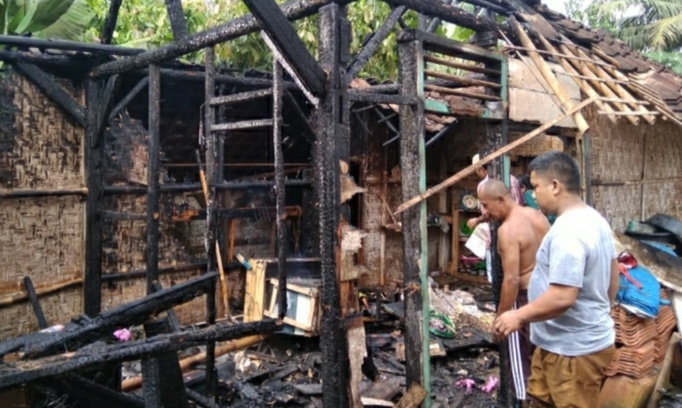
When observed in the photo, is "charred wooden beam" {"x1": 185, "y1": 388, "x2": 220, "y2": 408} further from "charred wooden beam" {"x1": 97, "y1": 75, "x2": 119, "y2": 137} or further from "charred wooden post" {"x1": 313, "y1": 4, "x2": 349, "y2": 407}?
"charred wooden beam" {"x1": 97, "y1": 75, "x2": 119, "y2": 137}

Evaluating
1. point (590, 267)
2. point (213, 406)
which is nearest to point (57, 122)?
point (213, 406)

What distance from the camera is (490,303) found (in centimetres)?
895

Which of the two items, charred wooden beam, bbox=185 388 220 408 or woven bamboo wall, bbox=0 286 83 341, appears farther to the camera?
woven bamboo wall, bbox=0 286 83 341

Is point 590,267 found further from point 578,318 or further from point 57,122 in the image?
point 57,122

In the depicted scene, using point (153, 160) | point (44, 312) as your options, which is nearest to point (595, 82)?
point (153, 160)

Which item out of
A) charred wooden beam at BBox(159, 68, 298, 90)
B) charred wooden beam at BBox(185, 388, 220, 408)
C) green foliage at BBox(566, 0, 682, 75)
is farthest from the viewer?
green foliage at BBox(566, 0, 682, 75)

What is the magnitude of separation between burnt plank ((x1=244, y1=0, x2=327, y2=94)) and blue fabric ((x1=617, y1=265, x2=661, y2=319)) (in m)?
3.98

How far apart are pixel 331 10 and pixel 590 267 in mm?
2258

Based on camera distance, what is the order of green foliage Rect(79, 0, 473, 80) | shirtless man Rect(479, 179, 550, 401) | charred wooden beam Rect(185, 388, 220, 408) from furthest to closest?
green foliage Rect(79, 0, 473, 80)
shirtless man Rect(479, 179, 550, 401)
charred wooden beam Rect(185, 388, 220, 408)

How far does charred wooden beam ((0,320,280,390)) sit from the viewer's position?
2.65 meters

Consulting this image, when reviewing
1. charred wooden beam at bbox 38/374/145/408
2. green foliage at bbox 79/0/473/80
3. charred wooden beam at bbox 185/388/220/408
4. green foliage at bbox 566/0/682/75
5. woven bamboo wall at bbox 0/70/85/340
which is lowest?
charred wooden beam at bbox 185/388/220/408

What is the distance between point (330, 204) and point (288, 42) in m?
1.01

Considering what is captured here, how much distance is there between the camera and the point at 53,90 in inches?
227

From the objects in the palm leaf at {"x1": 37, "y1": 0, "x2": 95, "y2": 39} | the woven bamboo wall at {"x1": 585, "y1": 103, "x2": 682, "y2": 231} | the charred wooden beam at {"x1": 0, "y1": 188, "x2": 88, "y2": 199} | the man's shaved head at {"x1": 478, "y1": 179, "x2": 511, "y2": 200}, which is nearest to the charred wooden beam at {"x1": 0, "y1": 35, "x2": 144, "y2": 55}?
the charred wooden beam at {"x1": 0, "y1": 188, "x2": 88, "y2": 199}
